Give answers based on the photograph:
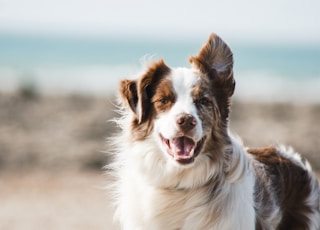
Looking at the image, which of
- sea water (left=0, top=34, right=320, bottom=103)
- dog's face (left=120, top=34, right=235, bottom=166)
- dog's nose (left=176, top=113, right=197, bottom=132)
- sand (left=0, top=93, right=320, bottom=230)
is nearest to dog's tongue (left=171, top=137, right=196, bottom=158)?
dog's face (left=120, top=34, right=235, bottom=166)

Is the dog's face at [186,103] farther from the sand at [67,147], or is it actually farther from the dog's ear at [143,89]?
the sand at [67,147]

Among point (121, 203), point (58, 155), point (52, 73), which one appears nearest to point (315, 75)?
point (52, 73)

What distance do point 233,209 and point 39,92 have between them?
1631cm

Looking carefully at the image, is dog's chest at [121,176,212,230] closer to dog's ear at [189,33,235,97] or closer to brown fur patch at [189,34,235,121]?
brown fur patch at [189,34,235,121]

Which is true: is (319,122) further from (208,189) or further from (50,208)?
(208,189)

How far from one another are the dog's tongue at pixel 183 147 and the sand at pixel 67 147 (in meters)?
4.89

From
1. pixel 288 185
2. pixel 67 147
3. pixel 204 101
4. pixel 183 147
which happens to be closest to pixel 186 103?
pixel 204 101

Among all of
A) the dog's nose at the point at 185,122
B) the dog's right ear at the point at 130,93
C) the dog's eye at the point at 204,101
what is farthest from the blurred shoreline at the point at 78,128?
the dog's nose at the point at 185,122

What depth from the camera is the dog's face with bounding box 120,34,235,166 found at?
18.5ft

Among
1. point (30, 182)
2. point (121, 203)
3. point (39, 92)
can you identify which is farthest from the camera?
point (39, 92)

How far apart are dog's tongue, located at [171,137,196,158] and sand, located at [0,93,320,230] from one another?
4891mm

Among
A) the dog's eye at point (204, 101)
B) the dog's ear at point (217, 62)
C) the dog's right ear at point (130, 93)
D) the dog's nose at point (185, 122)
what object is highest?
the dog's ear at point (217, 62)

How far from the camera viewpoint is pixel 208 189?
5895 mm

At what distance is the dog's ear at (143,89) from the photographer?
19.6 feet
